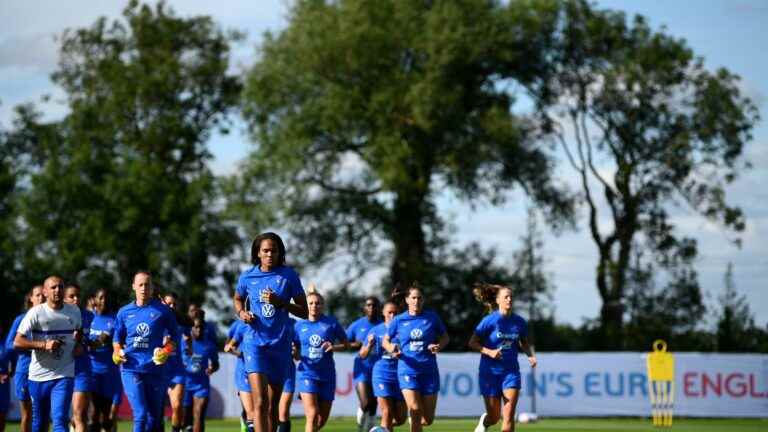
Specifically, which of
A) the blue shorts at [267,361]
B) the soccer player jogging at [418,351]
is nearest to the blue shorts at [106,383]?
the soccer player jogging at [418,351]

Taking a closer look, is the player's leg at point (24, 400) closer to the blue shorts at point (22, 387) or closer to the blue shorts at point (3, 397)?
the blue shorts at point (22, 387)

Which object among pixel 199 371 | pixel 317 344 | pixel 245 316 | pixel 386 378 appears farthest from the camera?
pixel 199 371

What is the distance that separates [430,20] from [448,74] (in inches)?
73.4

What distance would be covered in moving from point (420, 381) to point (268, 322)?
16.7 feet

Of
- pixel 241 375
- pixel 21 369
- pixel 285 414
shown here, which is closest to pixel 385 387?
pixel 285 414

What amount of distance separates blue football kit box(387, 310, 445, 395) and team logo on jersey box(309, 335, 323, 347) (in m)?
1.26

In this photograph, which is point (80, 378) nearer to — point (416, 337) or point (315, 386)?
point (315, 386)

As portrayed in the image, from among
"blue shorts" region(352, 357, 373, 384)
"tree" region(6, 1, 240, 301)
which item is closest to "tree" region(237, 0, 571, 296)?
"tree" region(6, 1, 240, 301)

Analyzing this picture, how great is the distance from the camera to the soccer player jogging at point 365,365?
2325cm

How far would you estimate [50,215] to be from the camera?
5488cm

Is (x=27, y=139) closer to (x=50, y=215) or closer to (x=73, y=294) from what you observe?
(x=50, y=215)

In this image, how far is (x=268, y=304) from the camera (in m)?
13.6

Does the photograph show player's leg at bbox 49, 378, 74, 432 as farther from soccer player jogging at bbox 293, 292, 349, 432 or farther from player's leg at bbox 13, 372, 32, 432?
player's leg at bbox 13, 372, 32, 432

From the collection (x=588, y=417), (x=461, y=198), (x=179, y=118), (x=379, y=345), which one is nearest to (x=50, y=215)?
(x=179, y=118)
